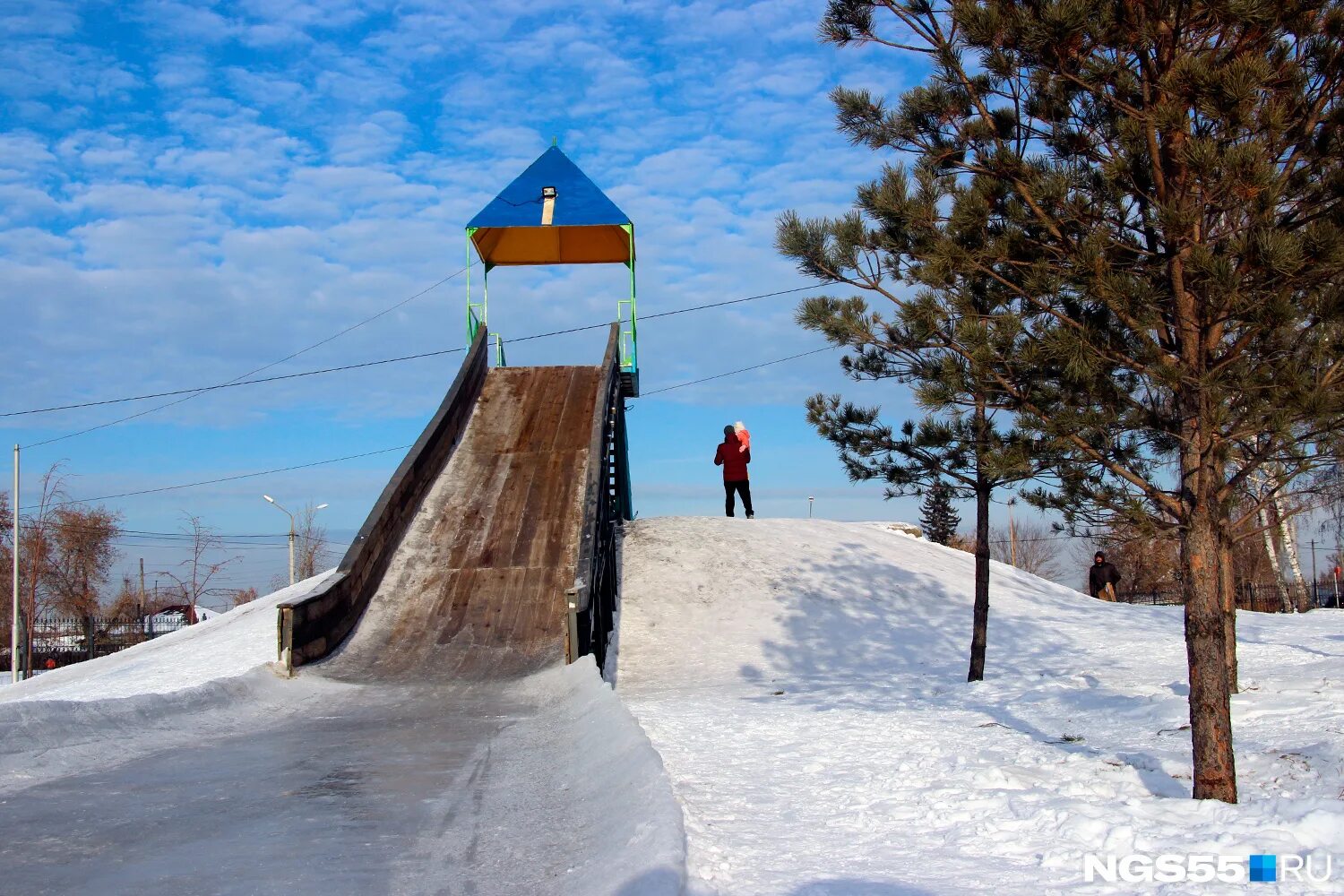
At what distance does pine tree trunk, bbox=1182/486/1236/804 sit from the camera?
598 cm

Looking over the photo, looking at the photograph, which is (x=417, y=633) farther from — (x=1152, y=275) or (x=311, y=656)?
(x=1152, y=275)

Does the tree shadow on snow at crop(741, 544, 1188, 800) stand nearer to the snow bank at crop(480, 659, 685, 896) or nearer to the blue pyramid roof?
the snow bank at crop(480, 659, 685, 896)

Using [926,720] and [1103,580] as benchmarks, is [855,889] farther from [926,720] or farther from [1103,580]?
[1103,580]

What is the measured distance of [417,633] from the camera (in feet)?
39.4

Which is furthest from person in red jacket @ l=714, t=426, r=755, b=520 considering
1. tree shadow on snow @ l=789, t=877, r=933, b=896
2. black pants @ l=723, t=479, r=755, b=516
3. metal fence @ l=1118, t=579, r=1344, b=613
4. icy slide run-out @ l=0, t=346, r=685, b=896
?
metal fence @ l=1118, t=579, r=1344, b=613

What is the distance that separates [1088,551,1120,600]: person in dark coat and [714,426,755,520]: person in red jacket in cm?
686

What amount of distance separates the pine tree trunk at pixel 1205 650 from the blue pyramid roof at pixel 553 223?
14.9m

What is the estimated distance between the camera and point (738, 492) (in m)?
20.3

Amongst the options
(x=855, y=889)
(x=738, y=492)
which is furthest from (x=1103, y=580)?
(x=855, y=889)

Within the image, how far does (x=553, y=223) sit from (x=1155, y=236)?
14.5 meters

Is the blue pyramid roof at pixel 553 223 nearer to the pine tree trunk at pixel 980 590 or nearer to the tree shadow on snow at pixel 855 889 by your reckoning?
the pine tree trunk at pixel 980 590

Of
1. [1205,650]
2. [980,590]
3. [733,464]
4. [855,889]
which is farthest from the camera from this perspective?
[733,464]

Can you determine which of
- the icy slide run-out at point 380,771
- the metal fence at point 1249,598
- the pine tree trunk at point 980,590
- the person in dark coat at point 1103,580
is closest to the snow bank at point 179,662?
the icy slide run-out at point 380,771

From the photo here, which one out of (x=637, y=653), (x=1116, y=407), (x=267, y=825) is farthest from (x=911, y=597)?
(x=267, y=825)
